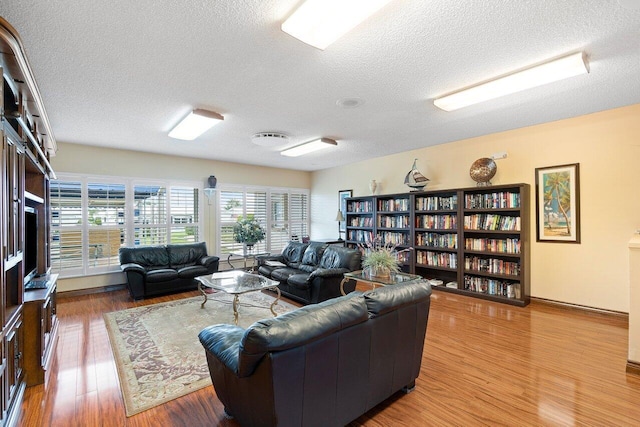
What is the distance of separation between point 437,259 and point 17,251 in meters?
5.39

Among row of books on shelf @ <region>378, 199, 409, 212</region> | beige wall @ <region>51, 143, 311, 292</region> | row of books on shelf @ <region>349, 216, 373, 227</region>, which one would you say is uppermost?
beige wall @ <region>51, 143, 311, 292</region>

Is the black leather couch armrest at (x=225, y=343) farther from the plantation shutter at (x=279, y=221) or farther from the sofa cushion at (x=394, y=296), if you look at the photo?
the plantation shutter at (x=279, y=221)

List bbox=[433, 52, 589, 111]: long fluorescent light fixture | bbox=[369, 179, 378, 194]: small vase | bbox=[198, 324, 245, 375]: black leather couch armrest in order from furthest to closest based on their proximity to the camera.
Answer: bbox=[369, 179, 378, 194]: small vase, bbox=[433, 52, 589, 111]: long fluorescent light fixture, bbox=[198, 324, 245, 375]: black leather couch armrest

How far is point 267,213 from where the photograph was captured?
7.53 meters

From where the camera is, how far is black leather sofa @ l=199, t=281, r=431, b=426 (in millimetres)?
1501

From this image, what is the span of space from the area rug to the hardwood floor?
0.10m

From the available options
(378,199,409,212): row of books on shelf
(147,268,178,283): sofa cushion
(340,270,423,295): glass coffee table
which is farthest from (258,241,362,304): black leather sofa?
(378,199,409,212): row of books on shelf

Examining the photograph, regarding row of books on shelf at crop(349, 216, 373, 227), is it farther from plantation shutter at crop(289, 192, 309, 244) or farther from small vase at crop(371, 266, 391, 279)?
small vase at crop(371, 266, 391, 279)

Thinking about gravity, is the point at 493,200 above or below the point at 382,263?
above

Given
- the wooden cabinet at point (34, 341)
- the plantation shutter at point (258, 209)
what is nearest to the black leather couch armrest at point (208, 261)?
the plantation shutter at point (258, 209)

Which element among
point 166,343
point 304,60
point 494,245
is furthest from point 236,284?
point 494,245

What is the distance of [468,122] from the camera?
415 centimetres

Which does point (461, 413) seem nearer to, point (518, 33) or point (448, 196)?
point (518, 33)

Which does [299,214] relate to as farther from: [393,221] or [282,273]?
[282,273]
